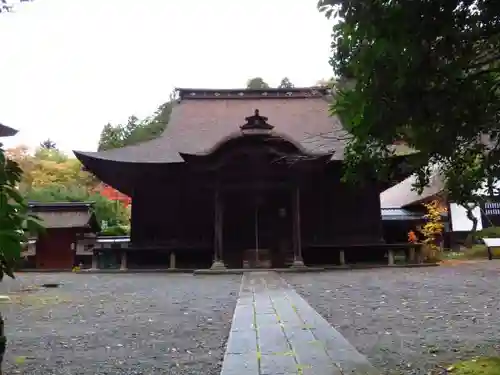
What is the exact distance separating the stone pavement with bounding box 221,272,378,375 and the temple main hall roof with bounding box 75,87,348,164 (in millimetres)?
8145

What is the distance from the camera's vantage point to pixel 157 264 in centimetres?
1309

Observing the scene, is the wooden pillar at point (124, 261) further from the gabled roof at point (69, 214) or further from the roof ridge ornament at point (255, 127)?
the gabled roof at point (69, 214)

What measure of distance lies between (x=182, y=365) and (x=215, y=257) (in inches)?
339

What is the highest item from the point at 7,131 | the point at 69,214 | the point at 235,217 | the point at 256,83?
the point at 256,83

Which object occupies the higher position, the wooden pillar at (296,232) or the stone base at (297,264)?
the wooden pillar at (296,232)

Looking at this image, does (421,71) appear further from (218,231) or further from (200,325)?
(218,231)

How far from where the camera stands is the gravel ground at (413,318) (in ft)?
9.94

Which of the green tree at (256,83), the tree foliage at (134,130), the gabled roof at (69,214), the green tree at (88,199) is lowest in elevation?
the gabled roof at (69,214)

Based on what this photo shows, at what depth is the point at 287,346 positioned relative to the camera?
307cm

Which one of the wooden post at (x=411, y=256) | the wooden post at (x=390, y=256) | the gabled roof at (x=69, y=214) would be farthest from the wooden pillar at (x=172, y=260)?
the gabled roof at (x=69, y=214)

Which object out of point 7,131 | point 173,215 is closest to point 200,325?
point 173,215

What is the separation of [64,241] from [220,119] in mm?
8614

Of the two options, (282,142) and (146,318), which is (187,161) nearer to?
(282,142)

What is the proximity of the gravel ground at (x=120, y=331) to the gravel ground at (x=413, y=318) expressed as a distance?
3.86 feet
